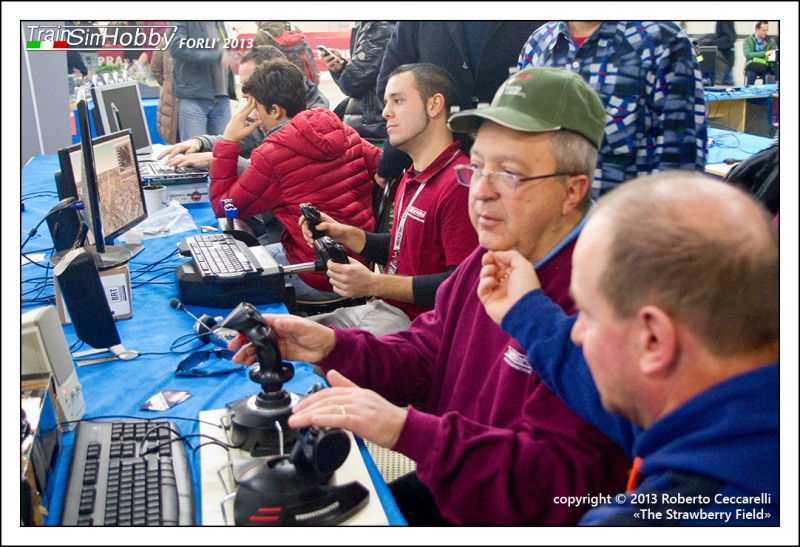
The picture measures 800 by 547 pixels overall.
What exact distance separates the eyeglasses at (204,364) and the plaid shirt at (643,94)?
4.43 ft

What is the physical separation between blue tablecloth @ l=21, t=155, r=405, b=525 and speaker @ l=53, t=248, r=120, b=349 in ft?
0.25

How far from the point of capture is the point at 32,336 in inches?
50.1

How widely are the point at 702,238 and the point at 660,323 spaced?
106 mm

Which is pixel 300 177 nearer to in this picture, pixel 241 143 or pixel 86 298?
pixel 241 143

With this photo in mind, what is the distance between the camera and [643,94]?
229cm

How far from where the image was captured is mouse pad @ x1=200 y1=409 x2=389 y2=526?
3.62 feet

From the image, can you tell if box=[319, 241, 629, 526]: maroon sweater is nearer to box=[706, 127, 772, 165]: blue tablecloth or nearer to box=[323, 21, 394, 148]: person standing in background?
box=[323, 21, 394, 148]: person standing in background

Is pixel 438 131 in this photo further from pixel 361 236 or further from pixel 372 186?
pixel 372 186

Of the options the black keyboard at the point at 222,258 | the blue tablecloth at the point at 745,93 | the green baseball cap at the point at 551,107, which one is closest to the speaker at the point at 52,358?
the black keyboard at the point at 222,258

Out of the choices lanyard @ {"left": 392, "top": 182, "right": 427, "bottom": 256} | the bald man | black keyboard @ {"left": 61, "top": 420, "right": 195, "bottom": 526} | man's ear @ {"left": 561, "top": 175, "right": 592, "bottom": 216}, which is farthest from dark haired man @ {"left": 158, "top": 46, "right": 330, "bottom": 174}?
the bald man

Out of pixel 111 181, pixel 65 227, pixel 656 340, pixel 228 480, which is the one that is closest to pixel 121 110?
pixel 111 181

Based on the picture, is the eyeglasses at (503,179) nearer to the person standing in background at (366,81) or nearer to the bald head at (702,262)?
the bald head at (702,262)

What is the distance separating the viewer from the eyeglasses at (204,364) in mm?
1639

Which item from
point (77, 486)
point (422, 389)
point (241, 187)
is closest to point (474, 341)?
point (422, 389)
